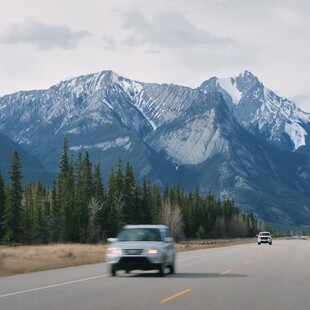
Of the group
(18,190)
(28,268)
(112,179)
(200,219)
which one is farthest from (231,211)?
(28,268)

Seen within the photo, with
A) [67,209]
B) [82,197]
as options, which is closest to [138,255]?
[67,209]

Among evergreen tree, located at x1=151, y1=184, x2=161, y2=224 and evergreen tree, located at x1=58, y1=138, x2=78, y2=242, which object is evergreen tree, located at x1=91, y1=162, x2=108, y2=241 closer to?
evergreen tree, located at x1=58, y1=138, x2=78, y2=242

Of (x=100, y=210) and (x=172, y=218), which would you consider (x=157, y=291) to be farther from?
(x=172, y=218)

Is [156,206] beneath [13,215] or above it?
above

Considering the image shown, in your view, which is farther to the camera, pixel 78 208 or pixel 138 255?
pixel 78 208

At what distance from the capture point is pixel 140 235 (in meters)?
25.2

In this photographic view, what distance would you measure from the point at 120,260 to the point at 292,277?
6.14 metres

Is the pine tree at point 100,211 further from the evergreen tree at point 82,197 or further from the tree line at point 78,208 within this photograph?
the evergreen tree at point 82,197

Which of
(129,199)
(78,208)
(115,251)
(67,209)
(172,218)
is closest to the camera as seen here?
(115,251)

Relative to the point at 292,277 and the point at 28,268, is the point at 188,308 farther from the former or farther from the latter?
the point at 28,268

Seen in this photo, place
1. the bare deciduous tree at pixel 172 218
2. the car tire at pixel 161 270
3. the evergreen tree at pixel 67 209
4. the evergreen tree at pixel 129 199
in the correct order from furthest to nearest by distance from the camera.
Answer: the bare deciduous tree at pixel 172 218, the evergreen tree at pixel 129 199, the evergreen tree at pixel 67 209, the car tire at pixel 161 270

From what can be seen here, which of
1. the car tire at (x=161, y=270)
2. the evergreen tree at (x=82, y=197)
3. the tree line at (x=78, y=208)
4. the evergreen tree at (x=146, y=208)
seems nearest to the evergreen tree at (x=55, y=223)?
the tree line at (x=78, y=208)

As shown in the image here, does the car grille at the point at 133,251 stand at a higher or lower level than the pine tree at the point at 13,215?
lower

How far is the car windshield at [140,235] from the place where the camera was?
82.1 ft
